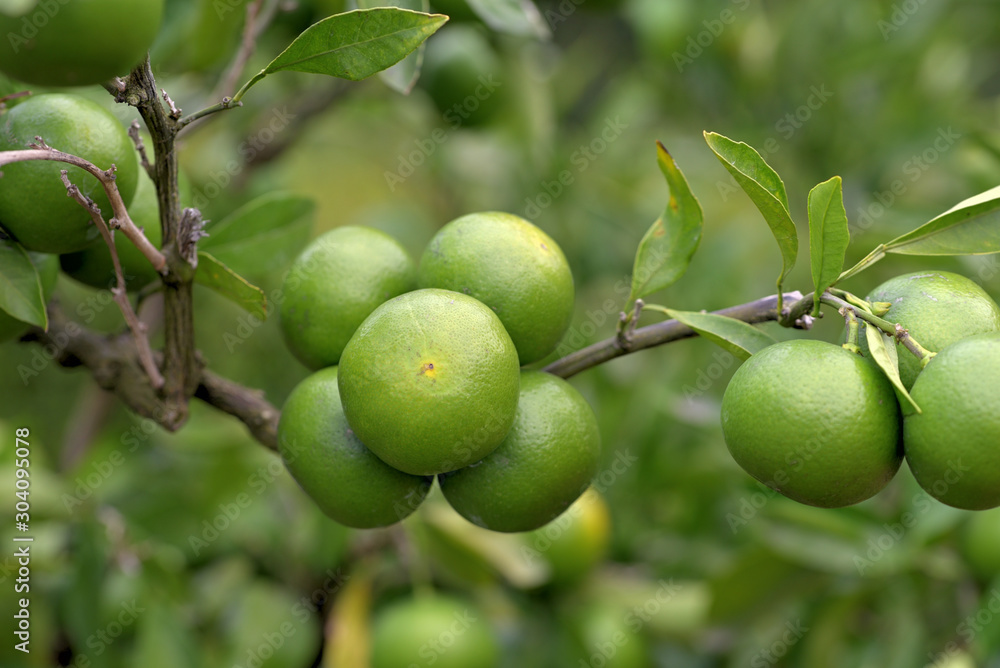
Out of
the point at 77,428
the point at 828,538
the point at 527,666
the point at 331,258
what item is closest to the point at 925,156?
the point at 828,538

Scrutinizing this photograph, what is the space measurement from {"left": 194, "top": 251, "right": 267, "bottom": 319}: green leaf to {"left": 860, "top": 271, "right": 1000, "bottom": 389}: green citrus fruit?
0.58 m

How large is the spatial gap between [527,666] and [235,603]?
0.54 metres

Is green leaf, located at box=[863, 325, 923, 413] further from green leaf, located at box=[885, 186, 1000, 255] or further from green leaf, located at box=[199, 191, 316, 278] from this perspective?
green leaf, located at box=[199, 191, 316, 278]

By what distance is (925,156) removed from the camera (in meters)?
→ 1.99

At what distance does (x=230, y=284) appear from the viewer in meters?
0.85

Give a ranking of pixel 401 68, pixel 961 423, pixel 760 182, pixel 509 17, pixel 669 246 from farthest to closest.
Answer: pixel 509 17, pixel 401 68, pixel 669 246, pixel 760 182, pixel 961 423

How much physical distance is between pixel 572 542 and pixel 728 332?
0.81 meters

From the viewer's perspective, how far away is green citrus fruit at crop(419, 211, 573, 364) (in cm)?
82

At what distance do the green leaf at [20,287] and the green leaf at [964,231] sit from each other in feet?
2.64

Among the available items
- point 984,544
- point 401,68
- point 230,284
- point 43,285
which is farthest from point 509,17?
point 984,544

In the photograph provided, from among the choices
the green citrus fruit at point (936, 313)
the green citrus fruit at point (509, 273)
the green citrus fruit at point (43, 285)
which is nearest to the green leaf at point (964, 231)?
the green citrus fruit at point (936, 313)

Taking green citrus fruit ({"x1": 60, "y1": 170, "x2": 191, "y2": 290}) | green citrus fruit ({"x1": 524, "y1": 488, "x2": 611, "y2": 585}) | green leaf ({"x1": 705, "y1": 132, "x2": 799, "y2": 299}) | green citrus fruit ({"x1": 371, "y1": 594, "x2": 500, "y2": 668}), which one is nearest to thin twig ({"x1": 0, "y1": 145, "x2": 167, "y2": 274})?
green citrus fruit ({"x1": 60, "y1": 170, "x2": 191, "y2": 290})

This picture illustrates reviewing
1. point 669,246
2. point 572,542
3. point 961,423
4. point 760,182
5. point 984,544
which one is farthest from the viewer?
point 572,542

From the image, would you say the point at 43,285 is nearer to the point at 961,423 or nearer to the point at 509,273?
the point at 509,273
